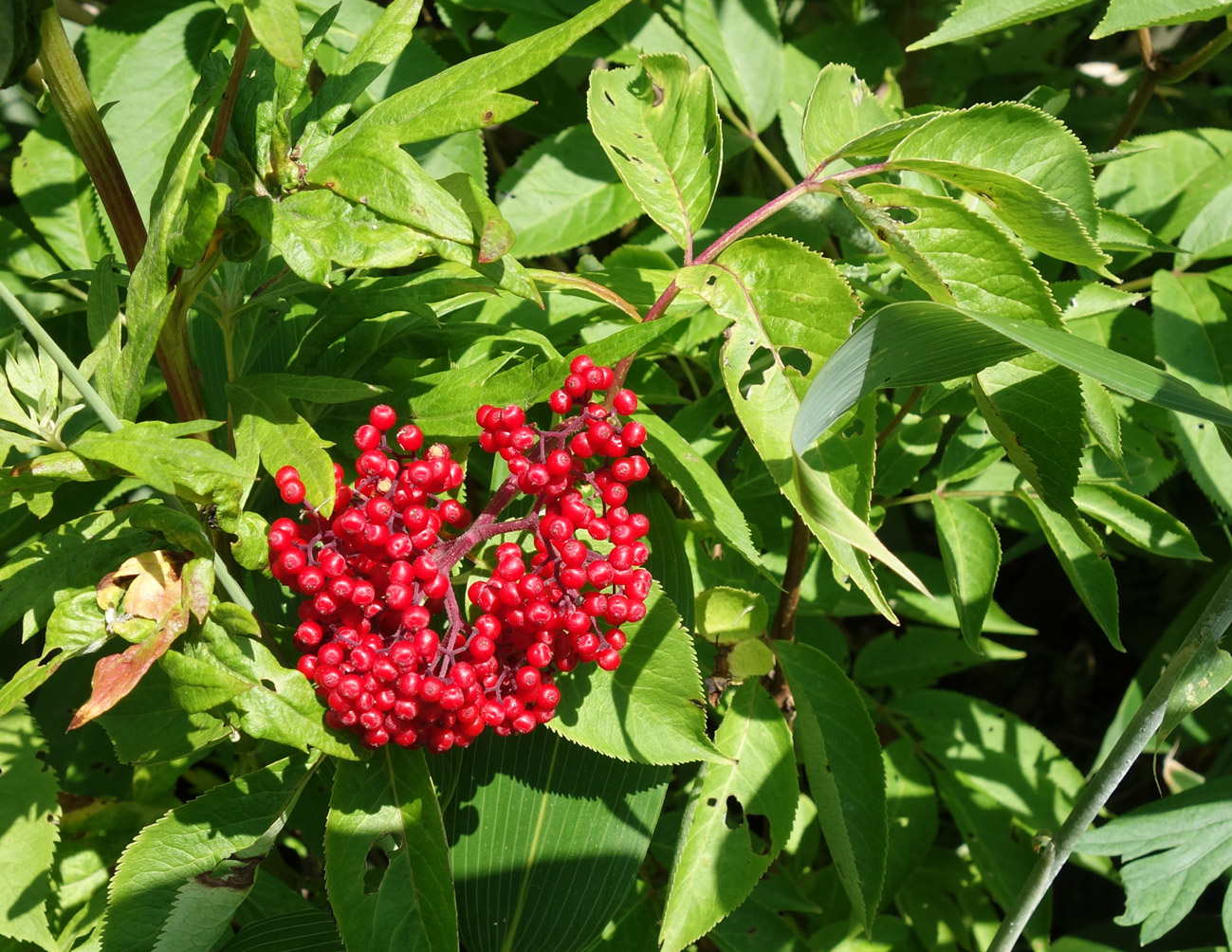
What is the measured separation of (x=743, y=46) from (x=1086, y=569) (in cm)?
87

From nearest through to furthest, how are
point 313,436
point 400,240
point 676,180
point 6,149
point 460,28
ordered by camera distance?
point 400,240, point 313,436, point 676,180, point 460,28, point 6,149

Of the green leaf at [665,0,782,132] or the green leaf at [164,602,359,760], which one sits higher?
the green leaf at [665,0,782,132]

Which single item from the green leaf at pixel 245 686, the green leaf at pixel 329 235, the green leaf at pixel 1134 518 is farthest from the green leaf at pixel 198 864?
the green leaf at pixel 1134 518

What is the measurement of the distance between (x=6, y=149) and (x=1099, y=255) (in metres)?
1.65

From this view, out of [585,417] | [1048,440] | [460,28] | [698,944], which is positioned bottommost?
[698,944]

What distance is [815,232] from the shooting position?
4.81ft

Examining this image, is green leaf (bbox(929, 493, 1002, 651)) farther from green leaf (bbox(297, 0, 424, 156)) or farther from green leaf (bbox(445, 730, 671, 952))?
green leaf (bbox(297, 0, 424, 156))

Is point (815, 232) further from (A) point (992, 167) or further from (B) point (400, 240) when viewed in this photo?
(B) point (400, 240)

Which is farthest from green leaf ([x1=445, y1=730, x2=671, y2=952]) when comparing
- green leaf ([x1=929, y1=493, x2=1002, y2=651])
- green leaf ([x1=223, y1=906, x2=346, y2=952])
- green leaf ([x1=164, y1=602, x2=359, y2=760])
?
green leaf ([x1=929, y1=493, x2=1002, y2=651])

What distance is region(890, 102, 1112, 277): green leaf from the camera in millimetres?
861

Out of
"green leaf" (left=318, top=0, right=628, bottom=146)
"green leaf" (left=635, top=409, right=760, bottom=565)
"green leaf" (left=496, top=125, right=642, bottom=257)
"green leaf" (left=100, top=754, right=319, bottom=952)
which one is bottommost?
"green leaf" (left=100, top=754, right=319, bottom=952)

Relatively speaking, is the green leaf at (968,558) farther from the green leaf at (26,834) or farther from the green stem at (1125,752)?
the green leaf at (26,834)

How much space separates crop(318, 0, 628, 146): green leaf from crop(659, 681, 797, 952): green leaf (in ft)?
2.04

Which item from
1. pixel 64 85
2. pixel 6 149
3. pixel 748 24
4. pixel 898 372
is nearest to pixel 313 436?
pixel 64 85
